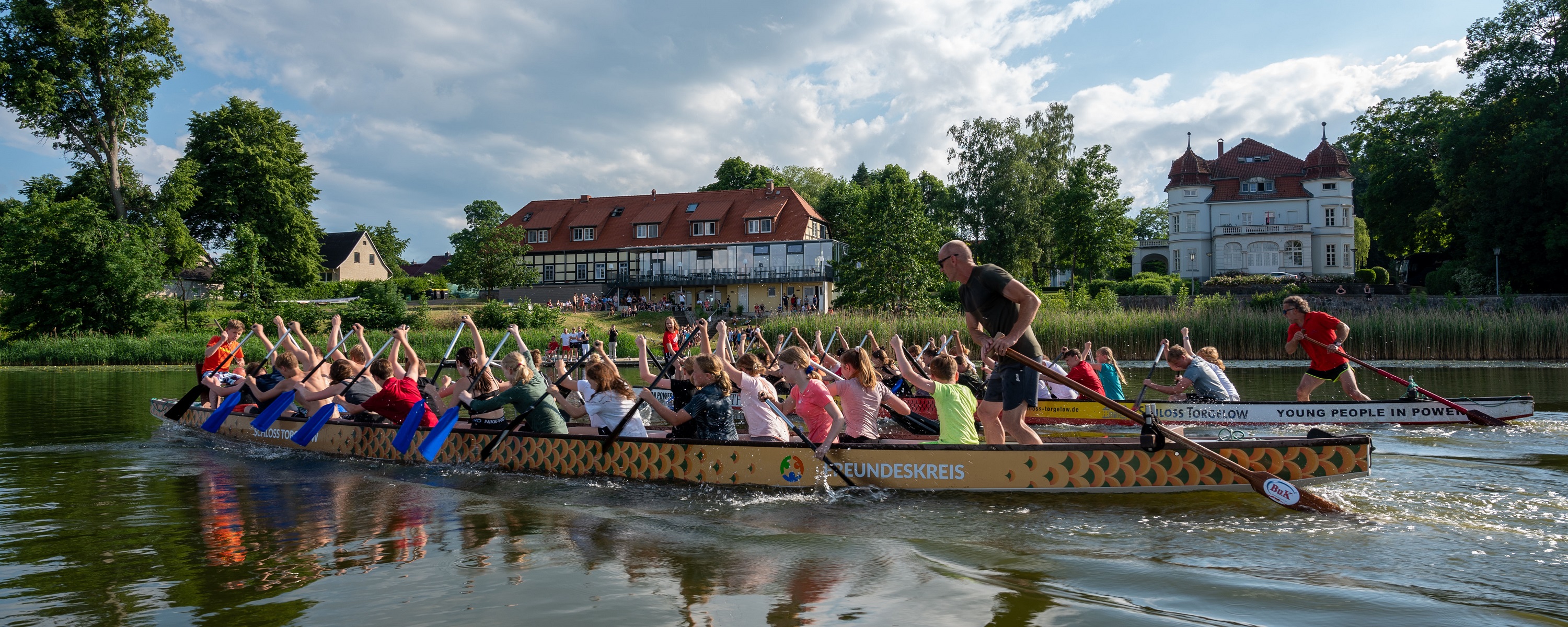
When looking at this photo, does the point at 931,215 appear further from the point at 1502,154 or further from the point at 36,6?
the point at 36,6

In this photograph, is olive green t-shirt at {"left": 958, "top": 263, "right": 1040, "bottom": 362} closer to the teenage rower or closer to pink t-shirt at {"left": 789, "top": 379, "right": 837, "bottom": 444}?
pink t-shirt at {"left": 789, "top": 379, "right": 837, "bottom": 444}

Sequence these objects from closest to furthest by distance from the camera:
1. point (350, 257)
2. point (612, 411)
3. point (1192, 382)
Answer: point (612, 411)
point (1192, 382)
point (350, 257)

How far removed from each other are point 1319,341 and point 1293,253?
53516mm

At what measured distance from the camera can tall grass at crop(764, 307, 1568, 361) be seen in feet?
71.2

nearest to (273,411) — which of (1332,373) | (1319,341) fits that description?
(1319,341)

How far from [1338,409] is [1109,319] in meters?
15.2

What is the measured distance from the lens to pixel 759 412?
7516 millimetres

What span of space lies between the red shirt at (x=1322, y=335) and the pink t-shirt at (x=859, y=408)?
5.61 meters

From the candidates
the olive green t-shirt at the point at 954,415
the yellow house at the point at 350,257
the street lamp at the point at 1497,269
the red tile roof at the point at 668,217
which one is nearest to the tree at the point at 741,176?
the red tile roof at the point at 668,217

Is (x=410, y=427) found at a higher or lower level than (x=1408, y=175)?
lower

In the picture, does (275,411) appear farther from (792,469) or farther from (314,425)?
(792,469)

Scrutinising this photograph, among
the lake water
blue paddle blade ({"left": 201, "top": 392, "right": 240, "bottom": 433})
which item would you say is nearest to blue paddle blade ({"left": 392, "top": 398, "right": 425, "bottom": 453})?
the lake water

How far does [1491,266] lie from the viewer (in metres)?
33.3

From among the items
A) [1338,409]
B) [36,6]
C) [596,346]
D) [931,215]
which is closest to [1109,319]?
[1338,409]
